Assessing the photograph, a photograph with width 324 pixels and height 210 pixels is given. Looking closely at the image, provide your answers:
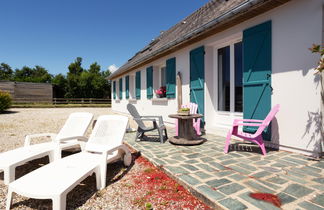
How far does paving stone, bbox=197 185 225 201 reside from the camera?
1.87 metres

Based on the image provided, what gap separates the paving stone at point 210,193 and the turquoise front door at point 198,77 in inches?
138

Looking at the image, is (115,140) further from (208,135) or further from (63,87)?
(63,87)

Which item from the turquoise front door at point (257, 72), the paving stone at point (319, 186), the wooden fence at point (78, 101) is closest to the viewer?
the paving stone at point (319, 186)

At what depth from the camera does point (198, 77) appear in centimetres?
559

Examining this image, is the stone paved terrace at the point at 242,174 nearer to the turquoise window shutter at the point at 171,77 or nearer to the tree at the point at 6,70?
the turquoise window shutter at the point at 171,77

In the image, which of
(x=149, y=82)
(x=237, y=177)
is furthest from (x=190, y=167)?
(x=149, y=82)

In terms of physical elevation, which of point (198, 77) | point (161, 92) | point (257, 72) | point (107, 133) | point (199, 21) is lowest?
point (107, 133)

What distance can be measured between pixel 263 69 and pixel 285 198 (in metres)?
2.74

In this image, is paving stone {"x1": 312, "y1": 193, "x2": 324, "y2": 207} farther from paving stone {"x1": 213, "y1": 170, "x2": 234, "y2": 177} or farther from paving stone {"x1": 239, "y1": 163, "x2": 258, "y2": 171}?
paving stone {"x1": 213, "y1": 170, "x2": 234, "y2": 177}

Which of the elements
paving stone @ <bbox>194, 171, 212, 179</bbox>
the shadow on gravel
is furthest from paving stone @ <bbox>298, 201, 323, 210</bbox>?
the shadow on gravel

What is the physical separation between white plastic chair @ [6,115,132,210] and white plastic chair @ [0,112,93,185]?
529 mm

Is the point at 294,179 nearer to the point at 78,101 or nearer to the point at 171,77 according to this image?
the point at 171,77

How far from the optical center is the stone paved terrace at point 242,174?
1.82 metres

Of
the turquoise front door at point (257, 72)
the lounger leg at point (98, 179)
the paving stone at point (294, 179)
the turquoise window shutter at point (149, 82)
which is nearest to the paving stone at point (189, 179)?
the lounger leg at point (98, 179)
